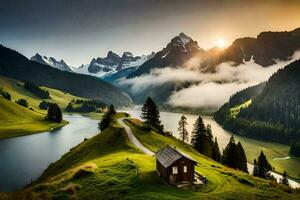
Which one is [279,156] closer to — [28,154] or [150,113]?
[150,113]

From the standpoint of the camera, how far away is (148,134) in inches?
4161

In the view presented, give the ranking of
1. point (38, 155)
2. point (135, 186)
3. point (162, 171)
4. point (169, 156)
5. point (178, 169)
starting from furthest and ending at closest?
1. point (38, 155)
2. point (169, 156)
3. point (162, 171)
4. point (178, 169)
5. point (135, 186)

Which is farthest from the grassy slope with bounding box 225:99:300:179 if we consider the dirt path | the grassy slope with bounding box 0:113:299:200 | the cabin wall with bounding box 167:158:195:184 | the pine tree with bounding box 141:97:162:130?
the cabin wall with bounding box 167:158:195:184

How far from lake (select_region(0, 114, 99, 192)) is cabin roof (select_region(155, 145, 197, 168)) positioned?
3966 centimetres

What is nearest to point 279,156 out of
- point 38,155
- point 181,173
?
point 38,155

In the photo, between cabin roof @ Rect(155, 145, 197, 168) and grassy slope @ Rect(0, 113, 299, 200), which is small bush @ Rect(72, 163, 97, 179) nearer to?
grassy slope @ Rect(0, 113, 299, 200)

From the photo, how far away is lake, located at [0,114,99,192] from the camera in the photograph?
84125 mm

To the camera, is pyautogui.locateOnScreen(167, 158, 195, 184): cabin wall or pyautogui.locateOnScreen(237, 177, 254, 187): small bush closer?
pyautogui.locateOnScreen(167, 158, 195, 184): cabin wall

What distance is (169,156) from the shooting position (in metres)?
53.7

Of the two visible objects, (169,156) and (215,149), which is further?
(215,149)

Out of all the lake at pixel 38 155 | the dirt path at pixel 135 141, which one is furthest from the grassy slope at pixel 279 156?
the dirt path at pixel 135 141

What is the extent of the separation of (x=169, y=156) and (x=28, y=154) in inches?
3138

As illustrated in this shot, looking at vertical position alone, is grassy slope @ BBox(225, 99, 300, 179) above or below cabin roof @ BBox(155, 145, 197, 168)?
below

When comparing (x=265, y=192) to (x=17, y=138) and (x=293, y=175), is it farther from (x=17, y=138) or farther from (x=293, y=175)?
(x=17, y=138)
